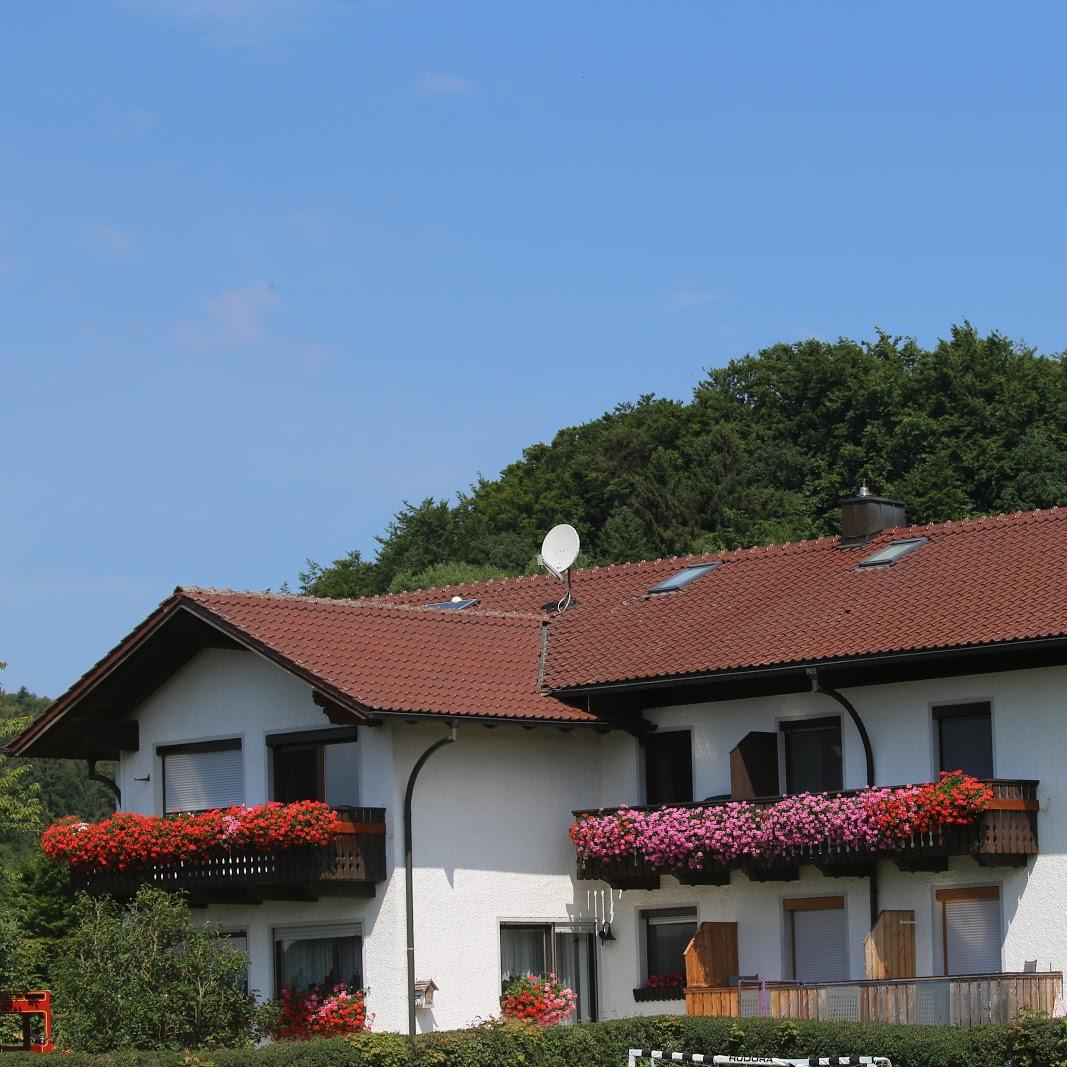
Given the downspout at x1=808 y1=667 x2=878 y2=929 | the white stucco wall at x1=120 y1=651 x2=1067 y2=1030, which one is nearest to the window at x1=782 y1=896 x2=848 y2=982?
the white stucco wall at x1=120 y1=651 x2=1067 y2=1030

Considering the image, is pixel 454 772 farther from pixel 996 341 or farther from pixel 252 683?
pixel 996 341

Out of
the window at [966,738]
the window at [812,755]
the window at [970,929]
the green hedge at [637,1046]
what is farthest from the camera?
the window at [812,755]

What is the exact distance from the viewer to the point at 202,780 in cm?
3381

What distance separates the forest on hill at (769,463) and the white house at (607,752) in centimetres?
3058

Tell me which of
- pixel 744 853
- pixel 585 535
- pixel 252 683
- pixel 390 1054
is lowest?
pixel 390 1054

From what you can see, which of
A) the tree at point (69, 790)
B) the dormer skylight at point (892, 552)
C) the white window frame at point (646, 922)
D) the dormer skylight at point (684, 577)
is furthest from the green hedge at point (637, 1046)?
the tree at point (69, 790)

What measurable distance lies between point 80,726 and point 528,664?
21.0 feet

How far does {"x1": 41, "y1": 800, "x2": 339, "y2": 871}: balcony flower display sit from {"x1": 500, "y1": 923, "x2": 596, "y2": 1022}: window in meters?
3.29

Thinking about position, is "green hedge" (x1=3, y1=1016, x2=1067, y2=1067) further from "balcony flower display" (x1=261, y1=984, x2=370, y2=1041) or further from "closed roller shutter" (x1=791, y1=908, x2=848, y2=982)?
"closed roller shutter" (x1=791, y1=908, x2=848, y2=982)

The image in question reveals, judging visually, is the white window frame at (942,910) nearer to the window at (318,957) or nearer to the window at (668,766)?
the window at (668,766)

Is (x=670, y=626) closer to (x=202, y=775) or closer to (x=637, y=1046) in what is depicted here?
(x=202, y=775)

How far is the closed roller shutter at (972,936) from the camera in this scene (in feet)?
97.6

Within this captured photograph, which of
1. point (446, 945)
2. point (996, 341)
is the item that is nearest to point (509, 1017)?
point (446, 945)

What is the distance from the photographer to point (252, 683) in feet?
109
